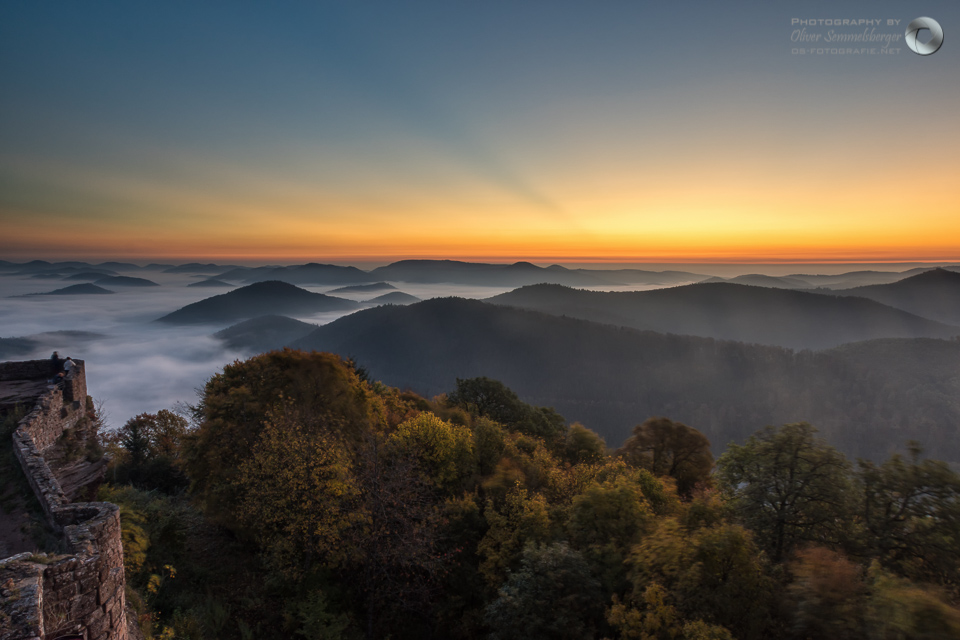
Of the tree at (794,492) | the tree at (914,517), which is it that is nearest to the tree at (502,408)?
the tree at (794,492)

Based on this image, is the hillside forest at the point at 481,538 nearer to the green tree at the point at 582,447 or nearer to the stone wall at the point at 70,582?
the stone wall at the point at 70,582

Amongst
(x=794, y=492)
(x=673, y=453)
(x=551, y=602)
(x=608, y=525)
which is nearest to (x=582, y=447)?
(x=673, y=453)

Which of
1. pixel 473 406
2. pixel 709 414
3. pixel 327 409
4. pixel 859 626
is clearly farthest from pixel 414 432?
pixel 709 414

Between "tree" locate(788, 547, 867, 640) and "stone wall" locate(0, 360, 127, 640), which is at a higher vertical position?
"stone wall" locate(0, 360, 127, 640)

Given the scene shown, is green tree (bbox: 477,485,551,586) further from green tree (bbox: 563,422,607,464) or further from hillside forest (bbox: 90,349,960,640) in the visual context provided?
green tree (bbox: 563,422,607,464)

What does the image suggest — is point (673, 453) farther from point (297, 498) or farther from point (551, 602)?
point (297, 498)

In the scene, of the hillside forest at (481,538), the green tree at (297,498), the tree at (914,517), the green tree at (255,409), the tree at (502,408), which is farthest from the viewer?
the tree at (502,408)

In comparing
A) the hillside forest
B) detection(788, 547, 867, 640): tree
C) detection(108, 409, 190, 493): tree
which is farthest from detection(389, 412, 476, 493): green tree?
detection(788, 547, 867, 640): tree
